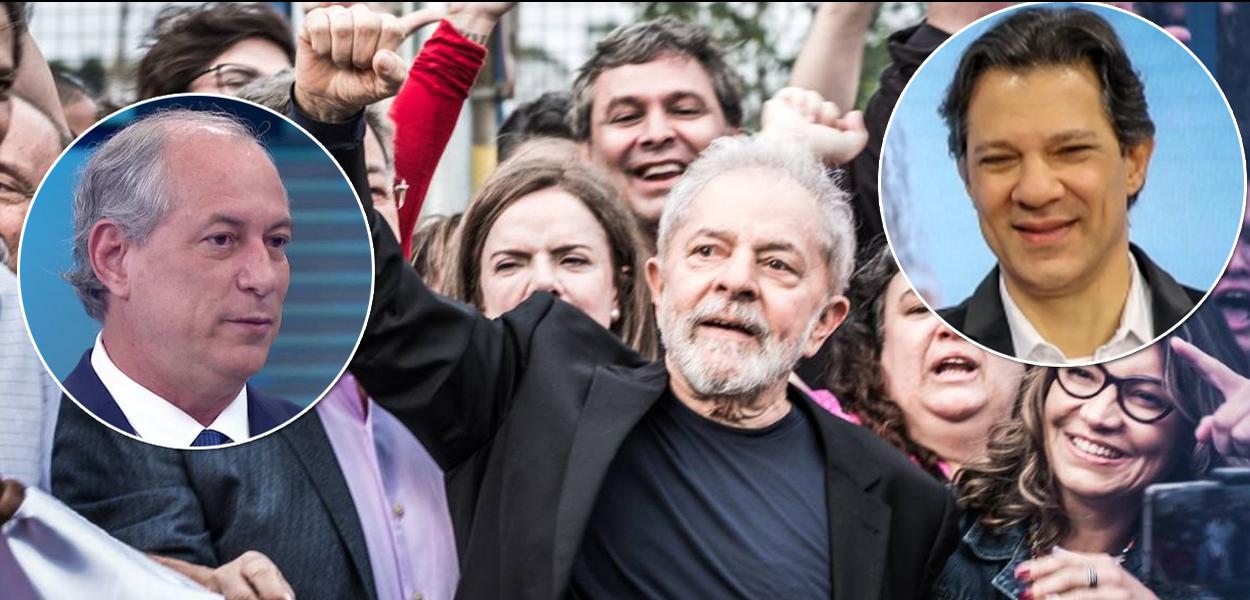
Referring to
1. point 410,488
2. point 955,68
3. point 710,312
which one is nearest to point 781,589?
point 710,312

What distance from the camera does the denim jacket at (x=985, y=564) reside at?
3.38 meters

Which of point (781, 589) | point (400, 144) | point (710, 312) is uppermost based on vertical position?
point (400, 144)

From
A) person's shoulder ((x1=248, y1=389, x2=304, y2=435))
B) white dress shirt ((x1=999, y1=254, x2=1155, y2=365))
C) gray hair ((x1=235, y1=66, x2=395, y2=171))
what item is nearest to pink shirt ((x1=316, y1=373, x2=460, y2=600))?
person's shoulder ((x1=248, y1=389, x2=304, y2=435))

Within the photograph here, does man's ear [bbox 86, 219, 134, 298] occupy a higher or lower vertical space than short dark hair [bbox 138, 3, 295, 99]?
lower

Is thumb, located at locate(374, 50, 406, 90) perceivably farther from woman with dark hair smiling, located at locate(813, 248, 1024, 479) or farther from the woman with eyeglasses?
the woman with eyeglasses

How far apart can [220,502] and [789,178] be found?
40.8 inches

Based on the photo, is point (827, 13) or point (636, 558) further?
point (827, 13)

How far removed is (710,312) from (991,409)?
2.03ft

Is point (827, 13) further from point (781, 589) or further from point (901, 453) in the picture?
point (781, 589)

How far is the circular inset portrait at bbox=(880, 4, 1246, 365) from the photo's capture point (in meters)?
3.33

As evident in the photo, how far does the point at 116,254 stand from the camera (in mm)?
3229

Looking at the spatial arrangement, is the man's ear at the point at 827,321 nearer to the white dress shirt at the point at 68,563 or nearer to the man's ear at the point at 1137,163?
the man's ear at the point at 1137,163

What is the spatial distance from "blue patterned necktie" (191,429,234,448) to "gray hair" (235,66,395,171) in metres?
0.54

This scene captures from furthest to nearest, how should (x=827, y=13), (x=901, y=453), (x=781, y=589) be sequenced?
(x=827, y=13)
(x=901, y=453)
(x=781, y=589)
